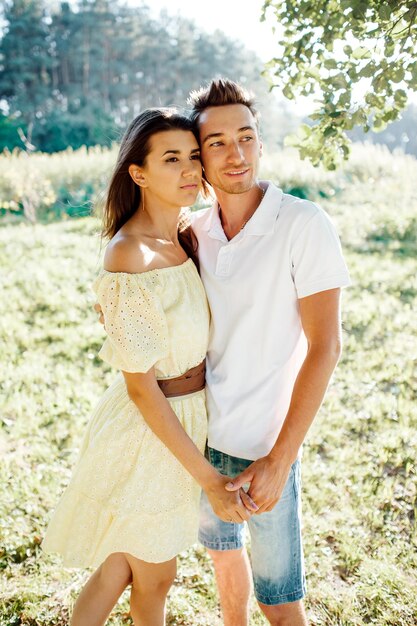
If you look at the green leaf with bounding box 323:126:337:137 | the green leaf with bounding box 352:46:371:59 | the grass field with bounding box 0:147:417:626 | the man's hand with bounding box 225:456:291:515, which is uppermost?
the green leaf with bounding box 352:46:371:59

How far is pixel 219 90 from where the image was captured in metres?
2.30

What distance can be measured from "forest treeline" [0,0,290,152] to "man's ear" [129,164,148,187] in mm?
32977

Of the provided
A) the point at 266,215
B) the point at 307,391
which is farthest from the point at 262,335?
the point at 266,215

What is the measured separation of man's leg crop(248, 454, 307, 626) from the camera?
2094 mm

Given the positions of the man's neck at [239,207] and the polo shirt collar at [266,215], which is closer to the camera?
the polo shirt collar at [266,215]

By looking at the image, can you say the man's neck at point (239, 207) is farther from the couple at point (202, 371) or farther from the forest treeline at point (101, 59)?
the forest treeline at point (101, 59)

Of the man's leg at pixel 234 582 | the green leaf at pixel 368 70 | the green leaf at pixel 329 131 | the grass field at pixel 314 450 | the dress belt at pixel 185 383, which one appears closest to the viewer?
the dress belt at pixel 185 383

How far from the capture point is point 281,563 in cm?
209

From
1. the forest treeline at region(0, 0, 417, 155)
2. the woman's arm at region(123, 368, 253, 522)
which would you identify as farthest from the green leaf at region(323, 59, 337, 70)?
the forest treeline at region(0, 0, 417, 155)

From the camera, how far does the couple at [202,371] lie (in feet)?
6.40

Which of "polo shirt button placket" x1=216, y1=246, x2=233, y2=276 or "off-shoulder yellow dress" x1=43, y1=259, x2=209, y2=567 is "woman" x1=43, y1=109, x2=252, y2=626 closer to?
"off-shoulder yellow dress" x1=43, y1=259, x2=209, y2=567

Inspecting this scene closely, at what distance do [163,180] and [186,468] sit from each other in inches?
44.1

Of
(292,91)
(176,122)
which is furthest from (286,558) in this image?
(292,91)

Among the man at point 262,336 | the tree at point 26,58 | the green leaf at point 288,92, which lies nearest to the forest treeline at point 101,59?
the tree at point 26,58
